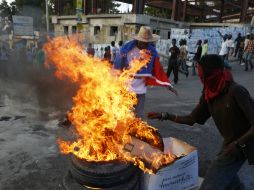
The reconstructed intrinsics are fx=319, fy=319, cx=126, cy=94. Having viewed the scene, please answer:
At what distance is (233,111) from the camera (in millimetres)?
3146

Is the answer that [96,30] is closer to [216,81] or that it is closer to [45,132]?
[45,132]

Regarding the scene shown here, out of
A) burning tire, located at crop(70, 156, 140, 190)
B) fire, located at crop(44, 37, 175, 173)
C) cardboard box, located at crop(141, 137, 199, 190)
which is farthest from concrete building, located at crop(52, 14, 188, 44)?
burning tire, located at crop(70, 156, 140, 190)

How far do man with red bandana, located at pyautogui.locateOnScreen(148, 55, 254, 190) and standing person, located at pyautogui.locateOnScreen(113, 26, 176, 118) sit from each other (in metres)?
1.99

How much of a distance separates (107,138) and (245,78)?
11814mm

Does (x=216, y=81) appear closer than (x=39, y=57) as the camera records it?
Yes

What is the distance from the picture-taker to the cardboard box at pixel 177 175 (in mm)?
3619

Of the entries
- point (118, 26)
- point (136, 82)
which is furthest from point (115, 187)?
point (118, 26)

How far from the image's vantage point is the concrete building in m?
21.7

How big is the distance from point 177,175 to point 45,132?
150 inches

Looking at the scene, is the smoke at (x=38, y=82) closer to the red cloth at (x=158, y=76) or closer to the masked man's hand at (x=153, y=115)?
the red cloth at (x=158, y=76)

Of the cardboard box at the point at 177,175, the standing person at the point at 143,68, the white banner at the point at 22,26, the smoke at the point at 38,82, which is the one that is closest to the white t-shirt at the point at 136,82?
the standing person at the point at 143,68

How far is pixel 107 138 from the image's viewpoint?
3609mm

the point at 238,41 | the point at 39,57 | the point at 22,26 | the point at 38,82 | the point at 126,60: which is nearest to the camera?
the point at 126,60

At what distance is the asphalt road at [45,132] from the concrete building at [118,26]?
383 inches
